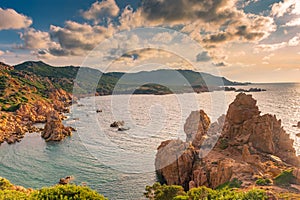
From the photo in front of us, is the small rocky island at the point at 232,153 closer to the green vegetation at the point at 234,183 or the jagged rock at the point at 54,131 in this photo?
the green vegetation at the point at 234,183

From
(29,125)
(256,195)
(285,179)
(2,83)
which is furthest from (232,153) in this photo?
(2,83)

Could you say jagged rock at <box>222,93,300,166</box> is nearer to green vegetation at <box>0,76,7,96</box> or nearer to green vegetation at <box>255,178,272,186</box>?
green vegetation at <box>255,178,272,186</box>

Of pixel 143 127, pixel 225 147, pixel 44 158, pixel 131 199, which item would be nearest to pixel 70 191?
pixel 131 199

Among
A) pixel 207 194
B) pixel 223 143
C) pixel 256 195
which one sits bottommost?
pixel 223 143

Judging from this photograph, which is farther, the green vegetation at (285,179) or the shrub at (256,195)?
the green vegetation at (285,179)

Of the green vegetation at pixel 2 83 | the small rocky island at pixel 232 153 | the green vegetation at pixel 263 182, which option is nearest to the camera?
the green vegetation at pixel 263 182

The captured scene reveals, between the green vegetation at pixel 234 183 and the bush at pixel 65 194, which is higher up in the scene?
the bush at pixel 65 194

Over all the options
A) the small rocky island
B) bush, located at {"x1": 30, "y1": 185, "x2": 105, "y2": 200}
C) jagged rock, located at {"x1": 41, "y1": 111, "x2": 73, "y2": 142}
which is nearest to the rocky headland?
jagged rock, located at {"x1": 41, "y1": 111, "x2": 73, "y2": 142}

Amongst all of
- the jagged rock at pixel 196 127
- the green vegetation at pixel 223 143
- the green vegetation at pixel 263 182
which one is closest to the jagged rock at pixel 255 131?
the green vegetation at pixel 223 143

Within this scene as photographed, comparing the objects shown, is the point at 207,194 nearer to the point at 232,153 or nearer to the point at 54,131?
the point at 232,153

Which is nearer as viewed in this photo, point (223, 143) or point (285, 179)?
point (285, 179)
